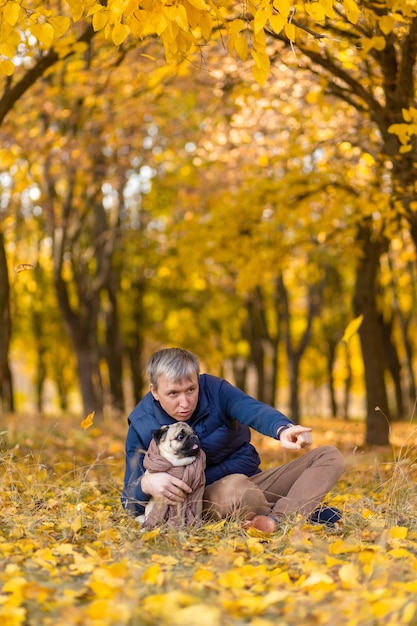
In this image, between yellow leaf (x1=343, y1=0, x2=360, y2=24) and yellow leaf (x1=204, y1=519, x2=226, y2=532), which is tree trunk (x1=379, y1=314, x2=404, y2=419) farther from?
yellow leaf (x1=204, y1=519, x2=226, y2=532)

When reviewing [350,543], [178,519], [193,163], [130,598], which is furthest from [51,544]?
[193,163]

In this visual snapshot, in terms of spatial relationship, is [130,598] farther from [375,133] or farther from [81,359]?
[81,359]

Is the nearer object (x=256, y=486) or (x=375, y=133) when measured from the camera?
→ (x=256, y=486)

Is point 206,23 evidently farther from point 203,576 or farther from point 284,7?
point 203,576

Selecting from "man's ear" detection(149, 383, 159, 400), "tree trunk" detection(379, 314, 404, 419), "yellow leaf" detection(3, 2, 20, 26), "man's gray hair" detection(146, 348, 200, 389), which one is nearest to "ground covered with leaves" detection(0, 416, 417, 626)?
"man's ear" detection(149, 383, 159, 400)

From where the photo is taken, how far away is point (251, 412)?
4.49 metres

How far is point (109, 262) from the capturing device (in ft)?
51.2

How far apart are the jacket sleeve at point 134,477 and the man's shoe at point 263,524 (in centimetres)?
61

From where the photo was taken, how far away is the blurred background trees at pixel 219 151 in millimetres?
6035

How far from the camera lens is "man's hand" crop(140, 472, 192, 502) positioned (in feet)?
14.2

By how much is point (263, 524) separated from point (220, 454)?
0.50 m

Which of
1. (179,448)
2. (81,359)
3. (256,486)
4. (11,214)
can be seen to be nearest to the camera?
(179,448)

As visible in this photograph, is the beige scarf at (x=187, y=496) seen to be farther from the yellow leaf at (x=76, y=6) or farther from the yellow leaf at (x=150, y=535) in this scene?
the yellow leaf at (x=76, y=6)

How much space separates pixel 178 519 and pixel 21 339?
76.7 feet
